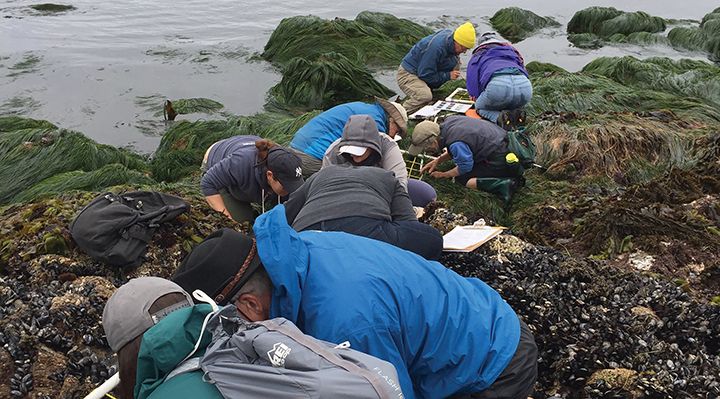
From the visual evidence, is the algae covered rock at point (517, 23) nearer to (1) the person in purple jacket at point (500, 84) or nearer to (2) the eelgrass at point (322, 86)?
(2) the eelgrass at point (322, 86)

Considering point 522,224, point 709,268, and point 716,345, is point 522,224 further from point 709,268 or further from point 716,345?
A: point 716,345

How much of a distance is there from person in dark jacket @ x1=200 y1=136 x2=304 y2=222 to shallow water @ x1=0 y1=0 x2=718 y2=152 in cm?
385

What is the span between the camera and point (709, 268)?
4406 millimetres

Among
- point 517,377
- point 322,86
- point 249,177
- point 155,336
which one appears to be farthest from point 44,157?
point 517,377

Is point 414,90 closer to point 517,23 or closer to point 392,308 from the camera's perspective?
point 392,308

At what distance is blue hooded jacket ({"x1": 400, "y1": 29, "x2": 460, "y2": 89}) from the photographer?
8109 millimetres

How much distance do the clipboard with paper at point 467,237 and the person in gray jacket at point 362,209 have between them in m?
0.66

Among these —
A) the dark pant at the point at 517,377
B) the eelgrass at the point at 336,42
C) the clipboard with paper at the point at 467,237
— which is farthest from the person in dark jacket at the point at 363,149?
the eelgrass at the point at 336,42

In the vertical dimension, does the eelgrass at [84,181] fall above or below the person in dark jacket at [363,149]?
below

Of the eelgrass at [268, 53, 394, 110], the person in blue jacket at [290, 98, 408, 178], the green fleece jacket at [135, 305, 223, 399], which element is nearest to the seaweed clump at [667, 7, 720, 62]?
the eelgrass at [268, 53, 394, 110]

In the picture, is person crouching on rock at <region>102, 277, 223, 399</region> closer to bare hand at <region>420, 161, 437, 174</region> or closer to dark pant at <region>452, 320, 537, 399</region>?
dark pant at <region>452, 320, 537, 399</region>

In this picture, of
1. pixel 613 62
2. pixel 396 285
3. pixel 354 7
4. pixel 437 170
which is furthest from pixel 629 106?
pixel 354 7

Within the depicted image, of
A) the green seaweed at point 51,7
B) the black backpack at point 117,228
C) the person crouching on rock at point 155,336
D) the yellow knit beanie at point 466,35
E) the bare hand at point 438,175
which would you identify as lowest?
the bare hand at point 438,175

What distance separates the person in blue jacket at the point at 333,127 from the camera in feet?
18.2
